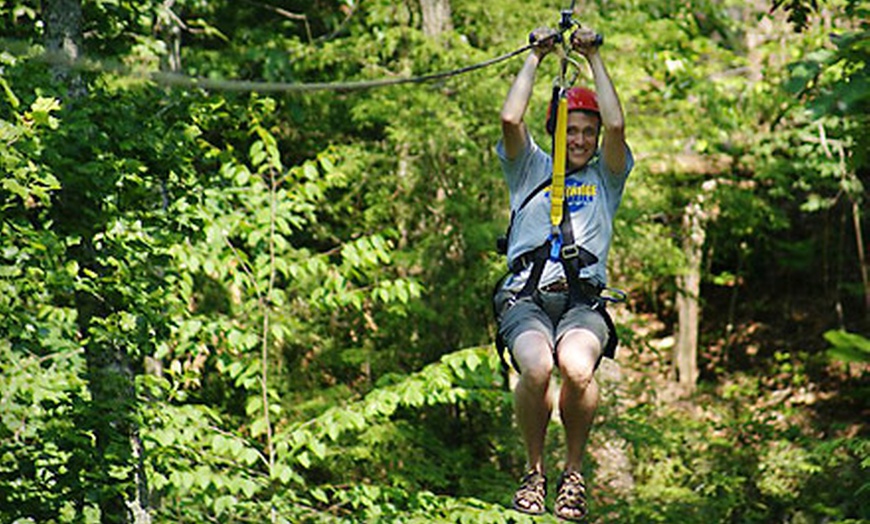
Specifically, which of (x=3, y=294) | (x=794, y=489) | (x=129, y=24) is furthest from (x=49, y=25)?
(x=794, y=489)

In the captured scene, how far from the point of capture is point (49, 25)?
607 cm

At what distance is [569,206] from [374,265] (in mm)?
3883

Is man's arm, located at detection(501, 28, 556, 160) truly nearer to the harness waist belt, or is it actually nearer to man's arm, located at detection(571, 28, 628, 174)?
man's arm, located at detection(571, 28, 628, 174)

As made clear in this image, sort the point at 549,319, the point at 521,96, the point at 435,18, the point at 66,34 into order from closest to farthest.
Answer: the point at 521,96 < the point at 549,319 < the point at 66,34 < the point at 435,18

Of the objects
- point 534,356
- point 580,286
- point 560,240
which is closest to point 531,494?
point 534,356

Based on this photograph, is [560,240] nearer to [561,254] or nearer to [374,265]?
[561,254]

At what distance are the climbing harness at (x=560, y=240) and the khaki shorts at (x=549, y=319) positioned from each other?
2cm

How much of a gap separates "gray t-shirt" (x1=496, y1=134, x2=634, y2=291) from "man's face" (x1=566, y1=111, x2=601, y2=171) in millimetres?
40

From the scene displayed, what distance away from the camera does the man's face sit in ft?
13.8

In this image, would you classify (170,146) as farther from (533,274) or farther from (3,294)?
(533,274)

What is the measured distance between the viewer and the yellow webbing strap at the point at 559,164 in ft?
13.1

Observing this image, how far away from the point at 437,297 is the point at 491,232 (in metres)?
0.97

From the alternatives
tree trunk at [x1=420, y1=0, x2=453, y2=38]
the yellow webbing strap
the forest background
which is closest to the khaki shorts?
the yellow webbing strap

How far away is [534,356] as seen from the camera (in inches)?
156
